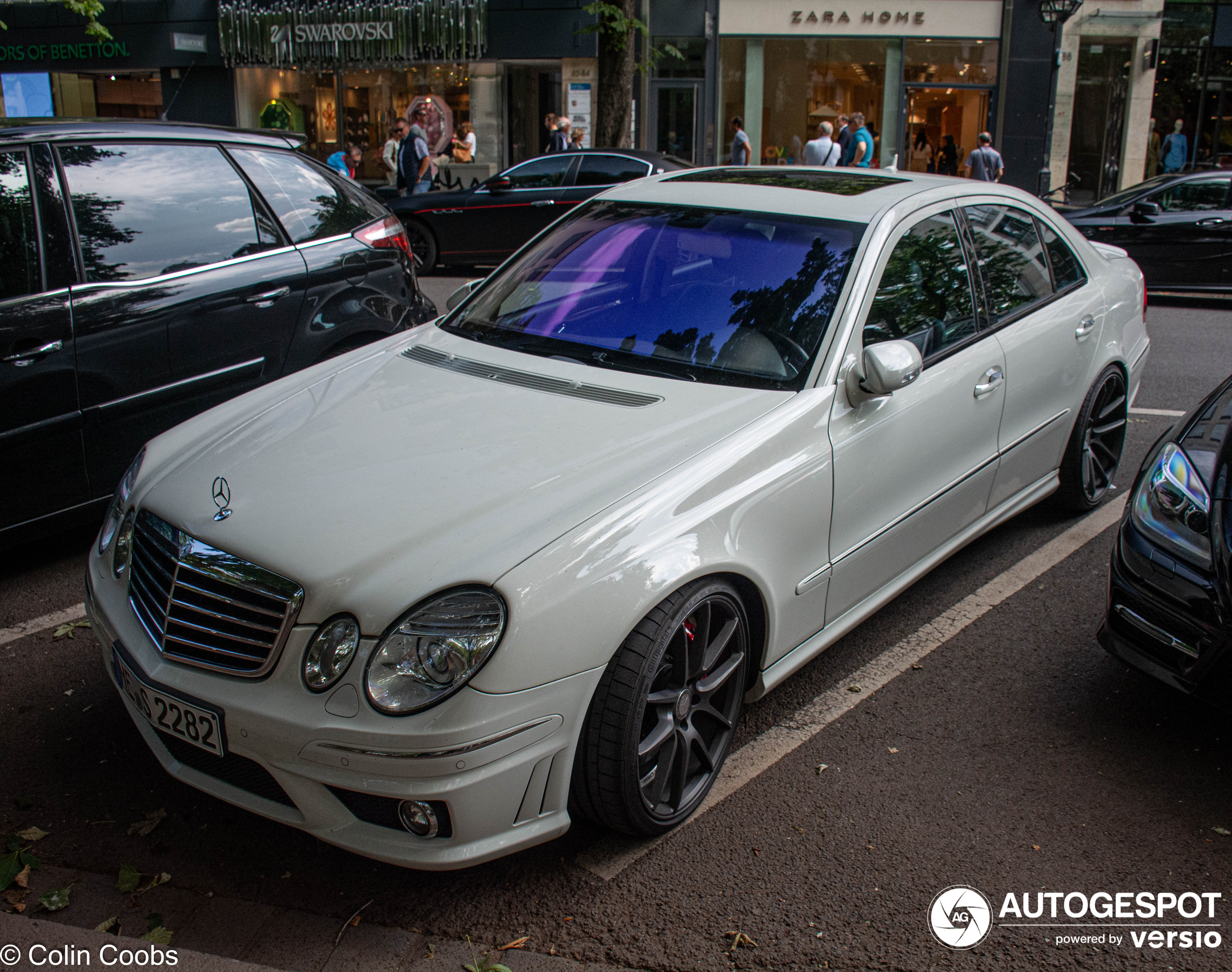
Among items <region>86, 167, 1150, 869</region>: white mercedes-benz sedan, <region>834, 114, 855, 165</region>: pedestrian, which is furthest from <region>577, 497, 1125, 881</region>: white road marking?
<region>834, 114, 855, 165</region>: pedestrian

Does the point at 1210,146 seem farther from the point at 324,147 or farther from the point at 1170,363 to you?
the point at 324,147

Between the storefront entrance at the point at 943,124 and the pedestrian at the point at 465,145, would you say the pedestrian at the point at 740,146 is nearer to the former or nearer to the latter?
the storefront entrance at the point at 943,124

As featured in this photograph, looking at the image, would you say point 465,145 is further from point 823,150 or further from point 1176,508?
point 1176,508

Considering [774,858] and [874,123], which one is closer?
[774,858]

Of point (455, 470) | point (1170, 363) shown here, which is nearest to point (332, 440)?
point (455, 470)

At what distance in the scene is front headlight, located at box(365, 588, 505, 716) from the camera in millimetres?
2324

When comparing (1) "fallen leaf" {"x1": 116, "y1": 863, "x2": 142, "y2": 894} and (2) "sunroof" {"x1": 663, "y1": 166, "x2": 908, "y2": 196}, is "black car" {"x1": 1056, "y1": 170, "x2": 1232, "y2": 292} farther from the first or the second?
(1) "fallen leaf" {"x1": 116, "y1": 863, "x2": 142, "y2": 894}

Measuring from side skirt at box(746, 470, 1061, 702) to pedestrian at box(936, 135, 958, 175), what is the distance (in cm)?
1761

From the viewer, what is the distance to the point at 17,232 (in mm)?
4066

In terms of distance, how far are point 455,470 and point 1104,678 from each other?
2357 mm

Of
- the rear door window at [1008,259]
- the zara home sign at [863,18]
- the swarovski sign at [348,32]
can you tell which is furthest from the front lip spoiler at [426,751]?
the swarovski sign at [348,32]

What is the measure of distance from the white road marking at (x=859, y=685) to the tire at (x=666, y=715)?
0.09 m

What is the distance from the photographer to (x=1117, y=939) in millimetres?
2508

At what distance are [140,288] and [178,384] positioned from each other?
41cm
